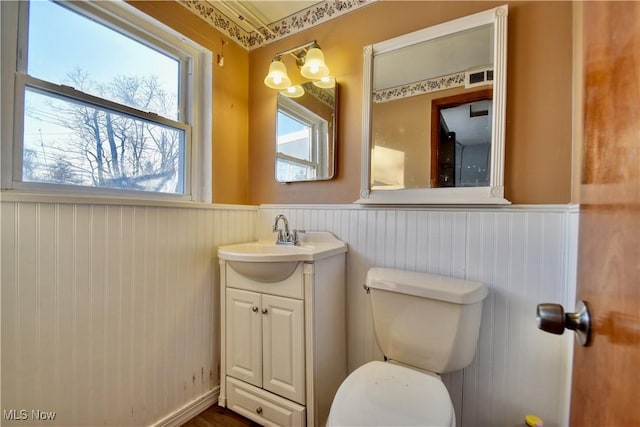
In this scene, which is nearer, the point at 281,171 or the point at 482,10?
the point at 482,10

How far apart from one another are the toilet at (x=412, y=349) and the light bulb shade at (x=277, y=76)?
1193 mm

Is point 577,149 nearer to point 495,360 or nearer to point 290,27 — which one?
point 495,360

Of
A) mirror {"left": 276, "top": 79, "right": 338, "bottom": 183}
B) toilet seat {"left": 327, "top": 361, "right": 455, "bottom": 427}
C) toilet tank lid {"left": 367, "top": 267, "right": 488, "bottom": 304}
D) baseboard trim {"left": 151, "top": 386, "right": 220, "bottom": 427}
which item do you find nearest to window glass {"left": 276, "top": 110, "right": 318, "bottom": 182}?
mirror {"left": 276, "top": 79, "right": 338, "bottom": 183}

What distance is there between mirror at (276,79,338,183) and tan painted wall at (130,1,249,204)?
26cm

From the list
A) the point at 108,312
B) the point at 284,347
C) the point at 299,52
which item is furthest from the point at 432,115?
the point at 108,312

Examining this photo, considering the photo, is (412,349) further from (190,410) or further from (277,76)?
(277,76)

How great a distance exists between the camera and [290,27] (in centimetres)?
167

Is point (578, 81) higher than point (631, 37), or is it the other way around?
point (578, 81)

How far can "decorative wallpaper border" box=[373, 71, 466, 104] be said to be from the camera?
4.05 feet

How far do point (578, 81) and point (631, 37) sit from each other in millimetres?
896

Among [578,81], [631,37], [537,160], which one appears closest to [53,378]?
[631,37]

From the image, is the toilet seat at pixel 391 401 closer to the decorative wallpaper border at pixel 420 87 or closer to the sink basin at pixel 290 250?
the sink basin at pixel 290 250

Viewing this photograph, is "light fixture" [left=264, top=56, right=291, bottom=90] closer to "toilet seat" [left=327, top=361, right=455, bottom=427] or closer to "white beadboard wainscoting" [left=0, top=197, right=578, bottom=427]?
"white beadboard wainscoting" [left=0, top=197, right=578, bottom=427]

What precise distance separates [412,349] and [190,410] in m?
1.14
